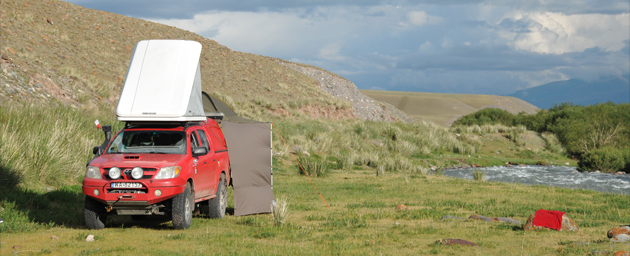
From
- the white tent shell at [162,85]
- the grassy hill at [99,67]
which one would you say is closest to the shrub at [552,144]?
the grassy hill at [99,67]

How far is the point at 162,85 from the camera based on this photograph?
10180 mm

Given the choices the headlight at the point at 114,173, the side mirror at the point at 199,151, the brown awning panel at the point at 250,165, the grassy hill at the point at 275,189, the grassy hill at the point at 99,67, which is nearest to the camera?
the grassy hill at the point at 275,189

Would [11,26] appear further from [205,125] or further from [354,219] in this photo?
[354,219]

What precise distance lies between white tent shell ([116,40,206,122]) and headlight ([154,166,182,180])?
47.8 inches

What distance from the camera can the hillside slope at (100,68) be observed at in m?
26.5

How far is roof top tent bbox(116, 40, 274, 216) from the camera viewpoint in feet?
32.4

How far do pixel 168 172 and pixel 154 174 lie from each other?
24 cm

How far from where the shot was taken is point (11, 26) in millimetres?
33562

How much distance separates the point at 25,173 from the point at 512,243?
37.4 feet

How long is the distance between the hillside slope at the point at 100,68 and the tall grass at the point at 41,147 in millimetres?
3396

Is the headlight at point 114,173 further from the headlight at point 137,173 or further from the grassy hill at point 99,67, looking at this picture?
the grassy hill at point 99,67

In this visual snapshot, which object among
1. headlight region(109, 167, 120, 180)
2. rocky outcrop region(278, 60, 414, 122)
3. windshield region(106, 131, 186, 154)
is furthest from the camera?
rocky outcrop region(278, 60, 414, 122)

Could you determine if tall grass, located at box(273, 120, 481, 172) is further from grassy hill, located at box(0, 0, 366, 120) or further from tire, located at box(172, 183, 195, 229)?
tire, located at box(172, 183, 195, 229)

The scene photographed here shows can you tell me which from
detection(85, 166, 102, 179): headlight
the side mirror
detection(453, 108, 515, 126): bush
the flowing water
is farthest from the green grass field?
detection(453, 108, 515, 126): bush
